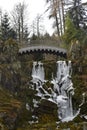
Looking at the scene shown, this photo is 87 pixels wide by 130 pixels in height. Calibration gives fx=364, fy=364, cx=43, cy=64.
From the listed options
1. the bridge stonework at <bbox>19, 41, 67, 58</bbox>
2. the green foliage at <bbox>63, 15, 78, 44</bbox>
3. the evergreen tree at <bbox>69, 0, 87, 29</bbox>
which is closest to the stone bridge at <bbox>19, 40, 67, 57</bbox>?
the bridge stonework at <bbox>19, 41, 67, 58</bbox>

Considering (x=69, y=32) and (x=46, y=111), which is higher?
(x=69, y=32)

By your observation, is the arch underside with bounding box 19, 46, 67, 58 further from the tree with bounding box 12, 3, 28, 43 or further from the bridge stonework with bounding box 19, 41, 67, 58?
the tree with bounding box 12, 3, 28, 43

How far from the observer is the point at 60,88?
24953 millimetres

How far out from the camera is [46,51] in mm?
28266

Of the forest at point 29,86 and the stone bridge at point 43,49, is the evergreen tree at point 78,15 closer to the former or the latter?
the forest at point 29,86

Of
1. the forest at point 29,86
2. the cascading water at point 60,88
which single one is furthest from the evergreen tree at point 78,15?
the cascading water at point 60,88

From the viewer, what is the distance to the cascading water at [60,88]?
2370cm

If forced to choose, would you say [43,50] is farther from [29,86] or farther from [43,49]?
[29,86]

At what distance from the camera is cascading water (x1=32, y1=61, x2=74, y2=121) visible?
23.7 meters

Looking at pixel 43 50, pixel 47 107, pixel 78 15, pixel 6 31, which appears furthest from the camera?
pixel 6 31

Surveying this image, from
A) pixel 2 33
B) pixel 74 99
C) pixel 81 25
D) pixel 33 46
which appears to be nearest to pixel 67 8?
pixel 81 25

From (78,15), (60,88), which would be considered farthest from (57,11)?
(60,88)

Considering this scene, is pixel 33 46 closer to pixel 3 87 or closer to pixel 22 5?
pixel 3 87

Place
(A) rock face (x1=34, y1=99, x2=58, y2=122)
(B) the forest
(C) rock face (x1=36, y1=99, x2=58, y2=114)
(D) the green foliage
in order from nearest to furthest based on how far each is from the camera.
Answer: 1. (B) the forest
2. (A) rock face (x1=34, y1=99, x2=58, y2=122)
3. (C) rock face (x1=36, y1=99, x2=58, y2=114)
4. (D) the green foliage
